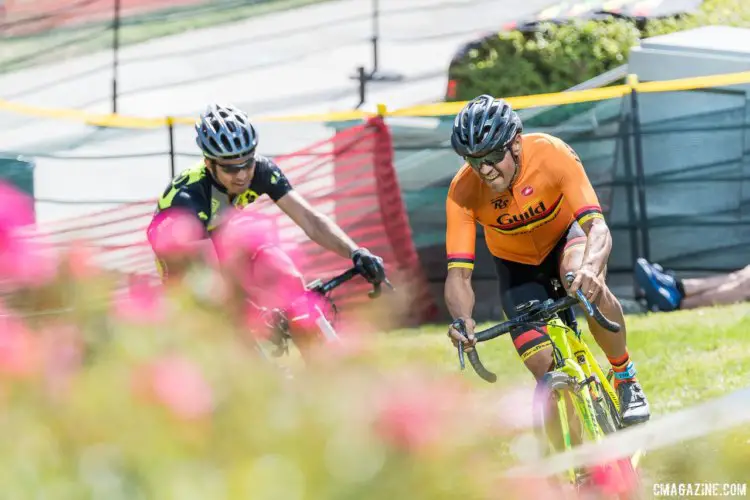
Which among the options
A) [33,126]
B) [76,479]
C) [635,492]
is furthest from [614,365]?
[33,126]

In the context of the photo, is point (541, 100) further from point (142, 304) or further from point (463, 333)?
point (142, 304)

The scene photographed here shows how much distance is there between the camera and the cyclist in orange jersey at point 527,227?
6227mm

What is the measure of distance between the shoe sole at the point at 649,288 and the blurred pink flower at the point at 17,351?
9.52 meters

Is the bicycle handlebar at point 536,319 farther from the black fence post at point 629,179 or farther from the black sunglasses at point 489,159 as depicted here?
the black fence post at point 629,179

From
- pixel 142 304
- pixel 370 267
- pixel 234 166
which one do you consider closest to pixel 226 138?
pixel 234 166

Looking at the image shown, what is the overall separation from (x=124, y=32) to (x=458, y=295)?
20.3m

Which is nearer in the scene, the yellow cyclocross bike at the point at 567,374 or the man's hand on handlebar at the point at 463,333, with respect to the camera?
the yellow cyclocross bike at the point at 567,374

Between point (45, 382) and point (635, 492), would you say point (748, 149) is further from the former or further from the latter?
point (45, 382)

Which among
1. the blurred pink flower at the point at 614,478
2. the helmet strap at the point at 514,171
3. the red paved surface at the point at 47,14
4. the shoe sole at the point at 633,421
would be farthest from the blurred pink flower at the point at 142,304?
the red paved surface at the point at 47,14

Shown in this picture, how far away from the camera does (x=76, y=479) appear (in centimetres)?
197

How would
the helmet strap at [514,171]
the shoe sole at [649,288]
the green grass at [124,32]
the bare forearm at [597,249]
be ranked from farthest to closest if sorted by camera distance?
the green grass at [124,32]
the shoe sole at [649,288]
the helmet strap at [514,171]
the bare forearm at [597,249]

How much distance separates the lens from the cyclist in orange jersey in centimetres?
623

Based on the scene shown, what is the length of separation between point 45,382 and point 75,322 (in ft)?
1.32

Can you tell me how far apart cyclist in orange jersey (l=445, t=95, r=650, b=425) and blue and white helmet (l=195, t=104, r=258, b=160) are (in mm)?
1105
